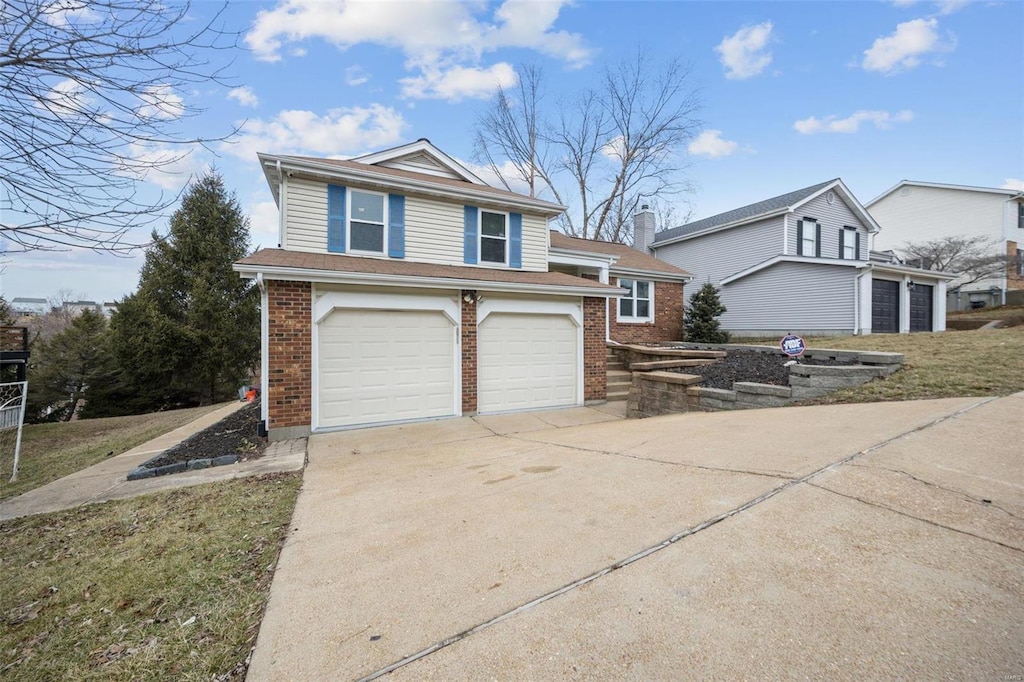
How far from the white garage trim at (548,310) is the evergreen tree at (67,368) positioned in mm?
16858

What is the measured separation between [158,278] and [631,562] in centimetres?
2123

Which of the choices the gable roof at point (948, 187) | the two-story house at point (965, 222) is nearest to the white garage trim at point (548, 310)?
the two-story house at point (965, 222)

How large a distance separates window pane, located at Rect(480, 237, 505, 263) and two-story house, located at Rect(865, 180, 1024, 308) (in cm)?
2499

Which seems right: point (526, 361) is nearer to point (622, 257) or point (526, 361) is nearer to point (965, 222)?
point (622, 257)

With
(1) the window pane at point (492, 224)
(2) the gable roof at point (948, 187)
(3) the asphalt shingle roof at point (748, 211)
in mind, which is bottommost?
(1) the window pane at point (492, 224)

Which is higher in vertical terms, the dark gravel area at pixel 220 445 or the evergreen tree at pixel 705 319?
the evergreen tree at pixel 705 319

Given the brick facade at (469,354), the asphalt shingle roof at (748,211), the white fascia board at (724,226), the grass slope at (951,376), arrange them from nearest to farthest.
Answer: the grass slope at (951,376) → the brick facade at (469,354) → the white fascia board at (724,226) → the asphalt shingle roof at (748,211)

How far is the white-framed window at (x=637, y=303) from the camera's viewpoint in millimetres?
14875

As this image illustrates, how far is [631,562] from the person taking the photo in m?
2.51

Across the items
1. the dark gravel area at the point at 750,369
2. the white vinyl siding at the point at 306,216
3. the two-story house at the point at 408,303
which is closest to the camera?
the two-story house at the point at 408,303

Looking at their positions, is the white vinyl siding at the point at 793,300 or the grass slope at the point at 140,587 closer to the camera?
the grass slope at the point at 140,587

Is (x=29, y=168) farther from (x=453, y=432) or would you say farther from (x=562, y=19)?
(x=562, y=19)

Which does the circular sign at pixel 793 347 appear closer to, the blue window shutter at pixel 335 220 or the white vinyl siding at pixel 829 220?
the blue window shutter at pixel 335 220

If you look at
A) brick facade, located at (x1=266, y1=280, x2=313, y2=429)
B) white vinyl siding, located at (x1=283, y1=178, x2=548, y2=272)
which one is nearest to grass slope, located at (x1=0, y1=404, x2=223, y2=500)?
brick facade, located at (x1=266, y1=280, x2=313, y2=429)
